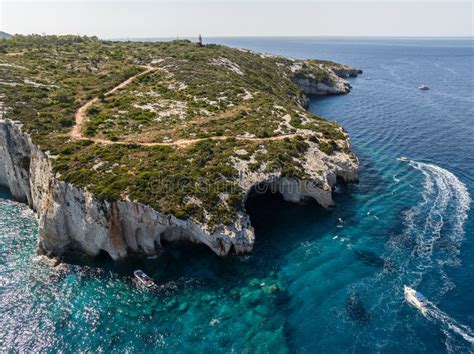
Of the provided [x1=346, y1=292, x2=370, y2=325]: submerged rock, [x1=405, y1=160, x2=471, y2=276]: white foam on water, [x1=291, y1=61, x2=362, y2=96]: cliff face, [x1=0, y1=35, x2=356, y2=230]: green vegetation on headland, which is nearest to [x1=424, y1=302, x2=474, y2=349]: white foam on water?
[x1=346, y1=292, x2=370, y2=325]: submerged rock

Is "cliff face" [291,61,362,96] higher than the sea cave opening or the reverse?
higher

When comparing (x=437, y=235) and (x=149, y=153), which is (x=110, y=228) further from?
(x=437, y=235)

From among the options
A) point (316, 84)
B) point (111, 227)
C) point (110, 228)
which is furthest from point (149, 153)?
point (316, 84)

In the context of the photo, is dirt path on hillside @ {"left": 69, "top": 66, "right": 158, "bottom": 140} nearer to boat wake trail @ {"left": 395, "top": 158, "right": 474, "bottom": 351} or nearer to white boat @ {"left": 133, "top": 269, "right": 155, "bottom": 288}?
white boat @ {"left": 133, "top": 269, "right": 155, "bottom": 288}

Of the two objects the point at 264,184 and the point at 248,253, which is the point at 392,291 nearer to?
the point at 248,253

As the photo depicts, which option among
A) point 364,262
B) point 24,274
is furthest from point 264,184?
point 24,274
